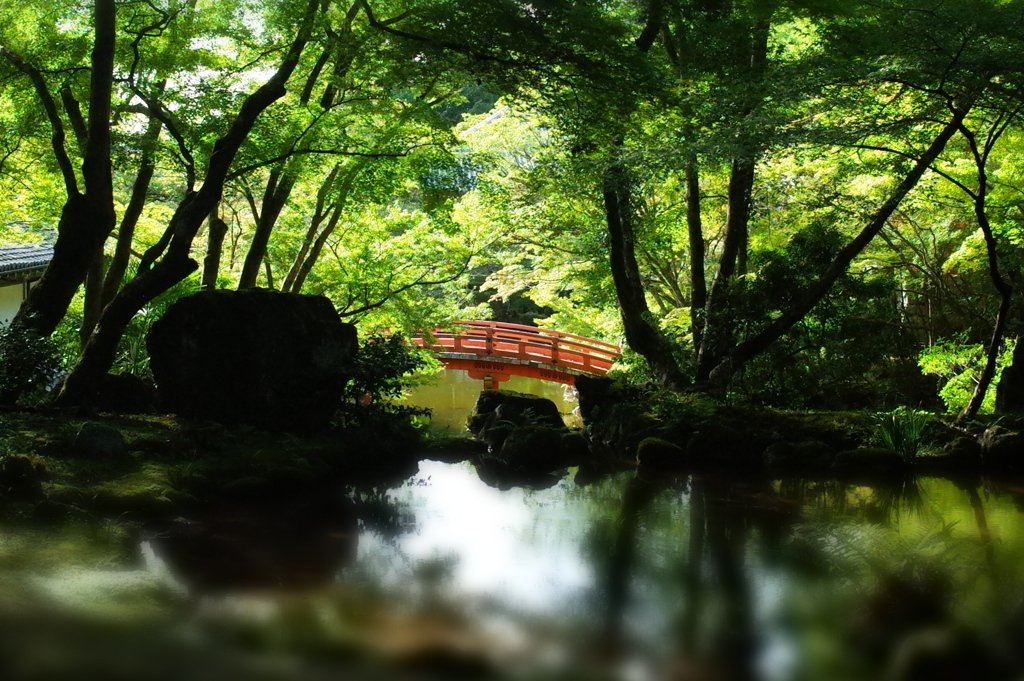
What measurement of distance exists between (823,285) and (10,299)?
12.8 metres

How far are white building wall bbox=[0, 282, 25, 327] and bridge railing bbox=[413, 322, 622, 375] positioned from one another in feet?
23.9

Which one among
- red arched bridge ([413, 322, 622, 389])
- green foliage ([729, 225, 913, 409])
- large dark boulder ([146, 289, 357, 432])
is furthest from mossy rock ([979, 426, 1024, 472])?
red arched bridge ([413, 322, 622, 389])

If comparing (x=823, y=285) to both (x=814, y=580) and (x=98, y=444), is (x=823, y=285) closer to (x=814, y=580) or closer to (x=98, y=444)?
(x=814, y=580)

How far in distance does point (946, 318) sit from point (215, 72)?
10272 millimetres

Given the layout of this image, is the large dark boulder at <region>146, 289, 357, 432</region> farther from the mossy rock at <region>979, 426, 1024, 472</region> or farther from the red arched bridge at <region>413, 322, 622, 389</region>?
the red arched bridge at <region>413, 322, 622, 389</region>

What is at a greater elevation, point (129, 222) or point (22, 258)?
point (129, 222)

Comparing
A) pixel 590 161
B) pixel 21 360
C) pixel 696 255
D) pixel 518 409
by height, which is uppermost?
pixel 590 161

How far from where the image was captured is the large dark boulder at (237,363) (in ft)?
27.0

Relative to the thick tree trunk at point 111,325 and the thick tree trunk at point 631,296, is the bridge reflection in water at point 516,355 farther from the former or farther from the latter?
the thick tree trunk at point 111,325

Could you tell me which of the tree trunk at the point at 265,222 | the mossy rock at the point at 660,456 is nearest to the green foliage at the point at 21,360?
the tree trunk at the point at 265,222

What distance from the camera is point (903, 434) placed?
8422mm

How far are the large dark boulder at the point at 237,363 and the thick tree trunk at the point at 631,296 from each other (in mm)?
4395

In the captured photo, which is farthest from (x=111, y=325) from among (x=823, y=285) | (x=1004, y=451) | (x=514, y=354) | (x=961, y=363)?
(x=514, y=354)

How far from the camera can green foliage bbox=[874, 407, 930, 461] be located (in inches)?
328
